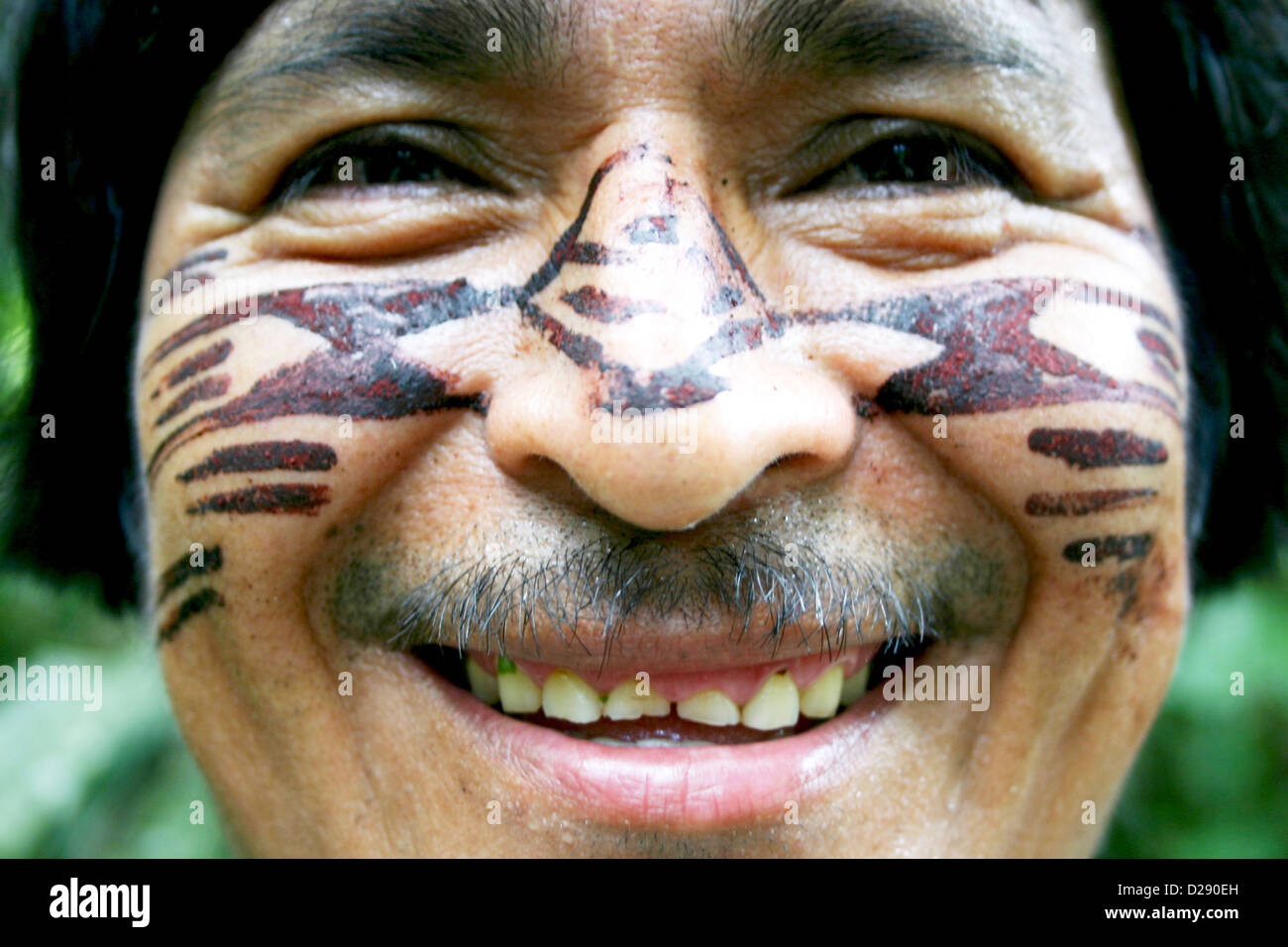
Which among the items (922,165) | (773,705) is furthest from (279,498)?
(922,165)

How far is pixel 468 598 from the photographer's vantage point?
1297 millimetres

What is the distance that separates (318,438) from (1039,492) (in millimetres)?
929

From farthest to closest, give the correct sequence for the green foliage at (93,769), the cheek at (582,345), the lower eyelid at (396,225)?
the green foliage at (93,769), the lower eyelid at (396,225), the cheek at (582,345)

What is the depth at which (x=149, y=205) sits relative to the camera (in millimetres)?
1605

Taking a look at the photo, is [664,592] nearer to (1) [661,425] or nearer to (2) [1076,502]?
(1) [661,425]

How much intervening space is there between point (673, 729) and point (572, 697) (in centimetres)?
15

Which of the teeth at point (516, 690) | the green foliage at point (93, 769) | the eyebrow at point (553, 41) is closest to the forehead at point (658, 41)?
the eyebrow at point (553, 41)

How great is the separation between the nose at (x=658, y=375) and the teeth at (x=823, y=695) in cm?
35

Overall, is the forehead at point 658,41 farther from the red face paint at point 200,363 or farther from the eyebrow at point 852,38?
the red face paint at point 200,363

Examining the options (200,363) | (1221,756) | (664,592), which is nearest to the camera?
(664,592)

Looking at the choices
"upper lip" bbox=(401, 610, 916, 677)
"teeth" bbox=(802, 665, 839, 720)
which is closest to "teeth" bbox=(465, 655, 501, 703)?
"upper lip" bbox=(401, 610, 916, 677)

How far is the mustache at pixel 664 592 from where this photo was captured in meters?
1.26
